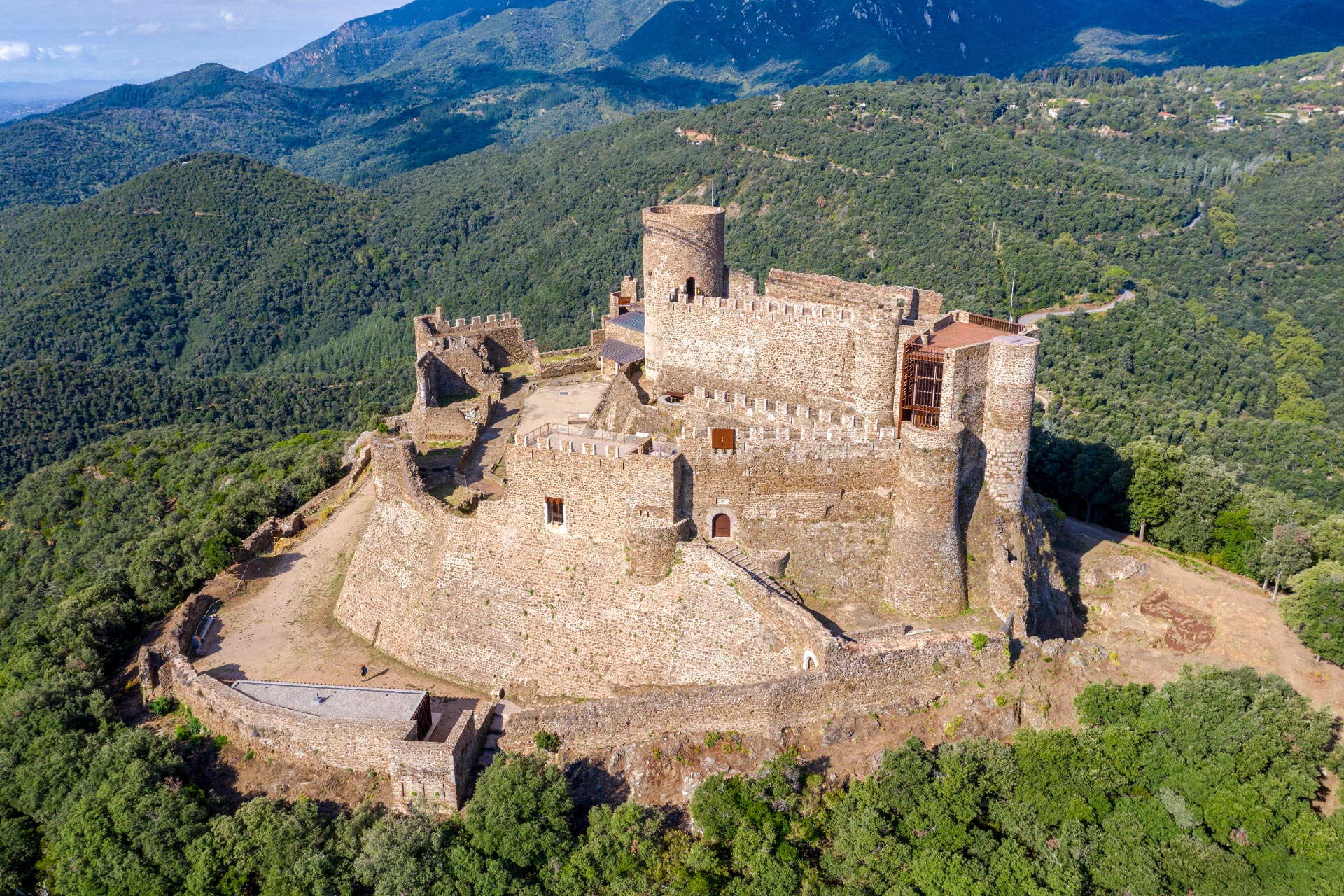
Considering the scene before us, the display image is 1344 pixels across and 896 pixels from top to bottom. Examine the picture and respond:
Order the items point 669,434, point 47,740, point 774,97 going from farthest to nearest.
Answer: point 774,97, point 669,434, point 47,740

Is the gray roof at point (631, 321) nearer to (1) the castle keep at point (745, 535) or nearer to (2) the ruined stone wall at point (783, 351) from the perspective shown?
(2) the ruined stone wall at point (783, 351)

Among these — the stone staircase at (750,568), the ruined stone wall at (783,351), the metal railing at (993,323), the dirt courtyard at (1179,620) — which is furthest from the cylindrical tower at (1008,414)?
the stone staircase at (750,568)

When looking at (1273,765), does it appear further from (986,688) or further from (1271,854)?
(986,688)

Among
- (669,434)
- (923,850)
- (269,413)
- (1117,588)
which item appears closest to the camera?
(923,850)

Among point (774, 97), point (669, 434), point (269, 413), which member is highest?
point (774, 97)

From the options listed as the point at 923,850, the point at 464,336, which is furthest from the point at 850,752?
the point at 464,336

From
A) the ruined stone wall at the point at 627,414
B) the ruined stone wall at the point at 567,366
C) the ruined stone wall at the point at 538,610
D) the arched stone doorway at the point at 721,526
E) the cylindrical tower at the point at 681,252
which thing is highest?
the cylindrical tower at the point at 681,252

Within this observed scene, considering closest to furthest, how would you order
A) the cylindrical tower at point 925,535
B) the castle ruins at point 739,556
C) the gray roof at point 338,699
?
the castle ruins at point 739,556 → the gray roof at point 338,699 → the cylindrical tower at point 925,535

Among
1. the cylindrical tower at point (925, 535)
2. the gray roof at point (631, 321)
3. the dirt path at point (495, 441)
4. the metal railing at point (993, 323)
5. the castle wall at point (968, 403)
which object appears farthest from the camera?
the gray roof at point (631, 321)
